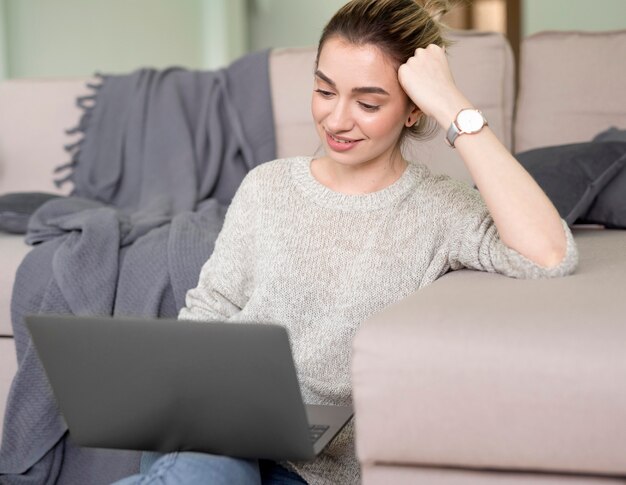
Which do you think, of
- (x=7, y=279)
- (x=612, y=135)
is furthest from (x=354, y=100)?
(x=612, y=135)

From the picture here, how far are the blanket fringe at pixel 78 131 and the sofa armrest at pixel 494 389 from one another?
1.78 metres

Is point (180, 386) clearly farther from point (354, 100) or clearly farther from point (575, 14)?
point (575, 14)

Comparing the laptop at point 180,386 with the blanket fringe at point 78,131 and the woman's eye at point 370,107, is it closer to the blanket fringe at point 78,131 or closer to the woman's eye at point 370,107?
the woman's eye at point 370,107

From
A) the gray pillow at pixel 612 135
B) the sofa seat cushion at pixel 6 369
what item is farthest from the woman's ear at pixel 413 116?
the sofa seat cushion at pixel 6 369

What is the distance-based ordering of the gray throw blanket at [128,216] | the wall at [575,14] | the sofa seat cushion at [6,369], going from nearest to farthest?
the gray throw blanket at [128,216] → the sofa seat cushion at [6,369] → the wall at [575,14]

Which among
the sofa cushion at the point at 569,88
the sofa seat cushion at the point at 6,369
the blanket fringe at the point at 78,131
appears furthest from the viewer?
the blanket fringe at the point at 78,131

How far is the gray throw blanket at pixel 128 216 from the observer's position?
6.26ft

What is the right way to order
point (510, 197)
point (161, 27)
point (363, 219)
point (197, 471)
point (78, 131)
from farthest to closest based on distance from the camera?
point (161, 27), point (78, 131), point (363, 219), point (510, 197), point (197, 471)

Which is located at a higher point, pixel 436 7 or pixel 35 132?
pixel 436 7

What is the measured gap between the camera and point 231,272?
1507 mm

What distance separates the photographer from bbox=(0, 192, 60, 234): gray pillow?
2.36m

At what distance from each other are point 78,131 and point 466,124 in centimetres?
164

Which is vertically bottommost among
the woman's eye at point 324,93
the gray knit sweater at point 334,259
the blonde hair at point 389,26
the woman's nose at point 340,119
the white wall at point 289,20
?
the white wall at point 289,20

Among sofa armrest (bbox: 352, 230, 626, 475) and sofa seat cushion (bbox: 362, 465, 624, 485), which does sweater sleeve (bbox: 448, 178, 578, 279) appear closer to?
sofa armrest (bbox: 352, 230, 626, 475)
